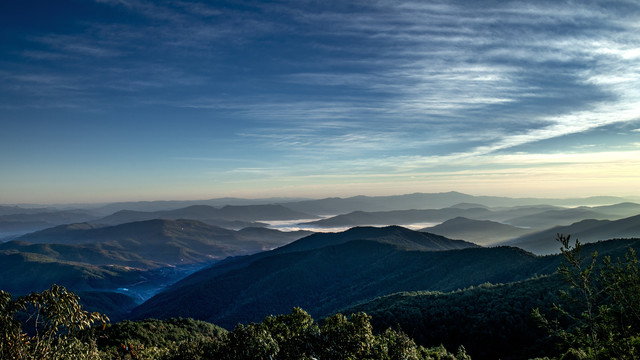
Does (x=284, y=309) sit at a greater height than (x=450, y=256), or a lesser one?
lesser

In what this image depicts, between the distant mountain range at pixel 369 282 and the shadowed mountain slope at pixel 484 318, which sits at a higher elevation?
the shadowed mountain slope at pixel 484 318

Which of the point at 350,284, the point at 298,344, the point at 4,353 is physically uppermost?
the point at 4,353

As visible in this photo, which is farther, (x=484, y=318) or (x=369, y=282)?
(x=369, y=282)

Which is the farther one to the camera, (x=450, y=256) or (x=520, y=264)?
(x=450, y=256)

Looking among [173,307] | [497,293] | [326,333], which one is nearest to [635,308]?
[326,333]

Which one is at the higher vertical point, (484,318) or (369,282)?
(484,318)

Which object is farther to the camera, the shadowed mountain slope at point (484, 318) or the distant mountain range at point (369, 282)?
the distant mountain range at point (369, 282)

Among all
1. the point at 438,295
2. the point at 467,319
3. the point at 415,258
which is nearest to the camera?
the point at 467,319

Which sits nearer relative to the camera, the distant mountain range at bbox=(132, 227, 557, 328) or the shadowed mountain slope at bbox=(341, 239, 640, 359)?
the shadowed mountain slope at bbox=(341, 239, 640, 359)

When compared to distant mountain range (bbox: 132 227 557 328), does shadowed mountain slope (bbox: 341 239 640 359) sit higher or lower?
higher

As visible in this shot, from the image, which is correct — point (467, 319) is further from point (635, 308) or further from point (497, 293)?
point (635, 308)

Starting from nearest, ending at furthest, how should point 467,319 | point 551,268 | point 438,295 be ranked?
1. point 467,319
2. point 438,295
3. point 551,268
